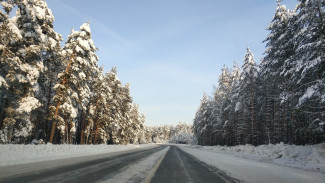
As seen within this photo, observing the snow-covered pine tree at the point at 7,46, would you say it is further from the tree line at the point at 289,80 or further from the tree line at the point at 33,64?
the tree line at the point at 289,80

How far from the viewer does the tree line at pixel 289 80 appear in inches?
637

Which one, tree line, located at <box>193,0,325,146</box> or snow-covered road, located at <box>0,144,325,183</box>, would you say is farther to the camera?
tree line, located at <box>193,0,325,146</box>

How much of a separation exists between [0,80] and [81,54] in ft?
35.1

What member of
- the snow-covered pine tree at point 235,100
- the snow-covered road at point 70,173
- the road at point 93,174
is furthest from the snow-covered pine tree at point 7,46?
the snow-covered pine tree at point 235,100

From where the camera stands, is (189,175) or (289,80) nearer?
(189,175)

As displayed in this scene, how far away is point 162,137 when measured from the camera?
19738cm

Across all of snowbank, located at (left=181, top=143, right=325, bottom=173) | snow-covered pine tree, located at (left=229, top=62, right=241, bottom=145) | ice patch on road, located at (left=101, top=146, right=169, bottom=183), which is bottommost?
snowbank, located at (left=181, top=143, right=325, bottom=173)

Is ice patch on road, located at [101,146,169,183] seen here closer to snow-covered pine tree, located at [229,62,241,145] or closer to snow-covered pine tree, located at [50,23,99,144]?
snow-covered pine tree, located at [50,23,99,144]

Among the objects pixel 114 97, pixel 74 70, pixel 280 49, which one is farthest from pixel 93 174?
pixel 114 97

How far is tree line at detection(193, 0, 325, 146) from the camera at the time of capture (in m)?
16.2

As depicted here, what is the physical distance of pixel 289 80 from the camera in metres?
24.7

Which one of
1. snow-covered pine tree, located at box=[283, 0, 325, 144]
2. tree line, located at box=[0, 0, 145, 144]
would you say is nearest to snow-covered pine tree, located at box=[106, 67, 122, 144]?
tree line, located at box=[0, 0, 145, 144]

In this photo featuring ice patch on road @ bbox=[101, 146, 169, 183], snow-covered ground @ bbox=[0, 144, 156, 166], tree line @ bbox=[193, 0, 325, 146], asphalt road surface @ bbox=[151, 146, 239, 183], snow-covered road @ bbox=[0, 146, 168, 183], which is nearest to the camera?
snow-covered road @ bbox=[0, 146, 168, 183]

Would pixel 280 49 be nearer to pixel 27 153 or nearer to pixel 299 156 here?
pixel 299 156
